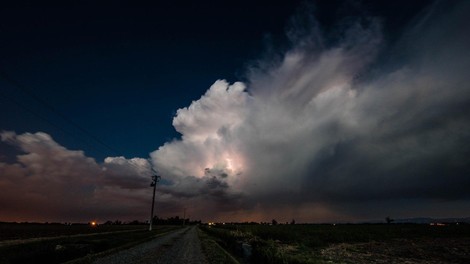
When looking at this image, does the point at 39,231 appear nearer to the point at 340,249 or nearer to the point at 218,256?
the point at 218,256

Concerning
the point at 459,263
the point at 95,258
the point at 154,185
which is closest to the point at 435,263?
the point at 459,263

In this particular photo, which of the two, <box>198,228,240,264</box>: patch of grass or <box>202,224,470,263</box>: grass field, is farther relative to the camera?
<box>202,224,470,263</box>: grass field

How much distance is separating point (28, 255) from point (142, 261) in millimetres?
9402

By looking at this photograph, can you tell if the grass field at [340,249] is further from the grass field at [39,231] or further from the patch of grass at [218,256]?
the grass field at [39,231]

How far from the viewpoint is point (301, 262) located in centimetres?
2017

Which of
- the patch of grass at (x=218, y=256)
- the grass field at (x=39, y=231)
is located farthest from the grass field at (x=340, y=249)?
the grass field at (x=39, y=231)

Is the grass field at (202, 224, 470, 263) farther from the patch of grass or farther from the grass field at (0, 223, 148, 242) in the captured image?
the grass field at (0, 223, 148, 242)

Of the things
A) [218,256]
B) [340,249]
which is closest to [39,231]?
[218,256]

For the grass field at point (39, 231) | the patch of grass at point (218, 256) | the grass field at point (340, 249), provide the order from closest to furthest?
the patch of grass at point (218, 256) < the grass field at point (340, 249) < the grass field at point (39, 231)

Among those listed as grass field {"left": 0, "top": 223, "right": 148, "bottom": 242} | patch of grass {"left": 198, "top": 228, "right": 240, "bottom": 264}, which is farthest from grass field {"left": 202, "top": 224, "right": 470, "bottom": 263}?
grass field {"left": 0, "top": 223, "right": 148, "bottom": 242}

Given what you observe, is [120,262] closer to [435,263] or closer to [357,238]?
[435,263]

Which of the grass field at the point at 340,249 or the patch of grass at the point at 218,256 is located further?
the grass field at the point at 340,249

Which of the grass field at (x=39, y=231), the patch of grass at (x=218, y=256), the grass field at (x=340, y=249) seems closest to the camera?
the patch of grass at (x=218, y=256)

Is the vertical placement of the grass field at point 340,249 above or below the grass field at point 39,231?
below
